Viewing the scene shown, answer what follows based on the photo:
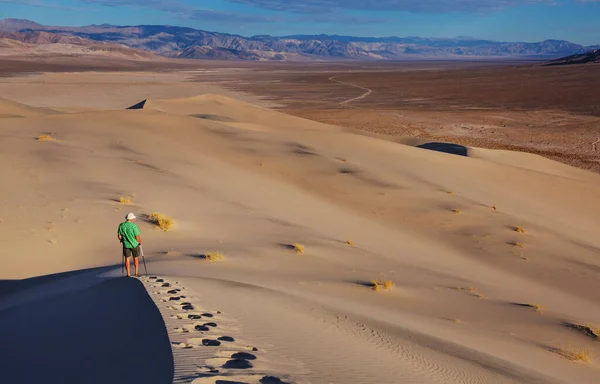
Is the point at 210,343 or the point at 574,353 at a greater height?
the point at 210,343

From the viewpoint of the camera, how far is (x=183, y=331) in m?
4.68

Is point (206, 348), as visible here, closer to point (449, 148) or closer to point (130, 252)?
point (130, 252)

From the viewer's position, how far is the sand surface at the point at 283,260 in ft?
15.5

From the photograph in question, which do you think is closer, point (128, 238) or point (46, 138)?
point (128, 238)

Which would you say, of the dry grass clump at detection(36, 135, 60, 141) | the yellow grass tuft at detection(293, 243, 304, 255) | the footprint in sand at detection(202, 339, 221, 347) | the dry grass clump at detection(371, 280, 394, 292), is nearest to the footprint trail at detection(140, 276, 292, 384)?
the footprint in sand at detection(202, 339, 221, 347)

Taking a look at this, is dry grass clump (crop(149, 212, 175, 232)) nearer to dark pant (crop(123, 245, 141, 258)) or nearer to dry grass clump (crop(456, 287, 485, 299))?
dark pant (crop(123, 245, 141, 258))

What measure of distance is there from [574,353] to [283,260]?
165 inches

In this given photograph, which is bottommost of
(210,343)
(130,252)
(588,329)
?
(588,329)

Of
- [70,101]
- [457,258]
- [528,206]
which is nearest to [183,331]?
[457,258]

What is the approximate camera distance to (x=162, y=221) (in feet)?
33.3

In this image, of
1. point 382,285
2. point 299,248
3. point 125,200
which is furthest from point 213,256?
point 125,200

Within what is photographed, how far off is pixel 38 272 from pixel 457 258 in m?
7.04

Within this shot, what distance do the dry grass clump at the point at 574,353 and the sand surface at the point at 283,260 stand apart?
0.11 ft

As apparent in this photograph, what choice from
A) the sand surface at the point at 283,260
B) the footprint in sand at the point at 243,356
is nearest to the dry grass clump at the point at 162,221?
the sand surface at the point at 283,260
